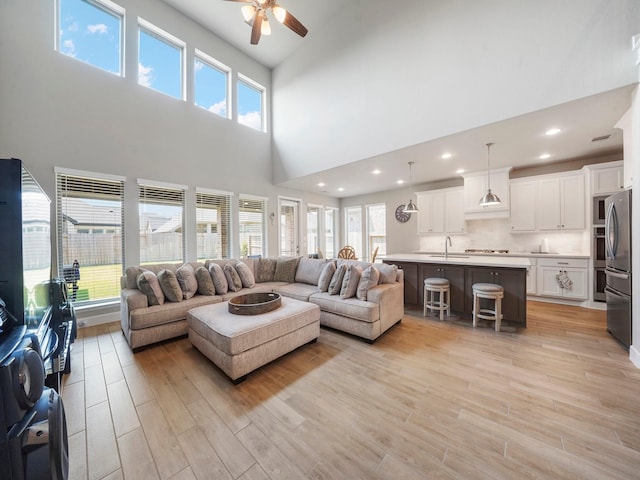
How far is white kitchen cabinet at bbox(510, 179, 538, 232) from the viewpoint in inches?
195

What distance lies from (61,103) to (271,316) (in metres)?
4.32

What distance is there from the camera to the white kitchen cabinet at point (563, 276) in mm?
4309

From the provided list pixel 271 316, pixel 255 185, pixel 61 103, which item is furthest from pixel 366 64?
pixel 61 103

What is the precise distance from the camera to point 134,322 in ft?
9.25

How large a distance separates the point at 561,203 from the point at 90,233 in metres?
8.21

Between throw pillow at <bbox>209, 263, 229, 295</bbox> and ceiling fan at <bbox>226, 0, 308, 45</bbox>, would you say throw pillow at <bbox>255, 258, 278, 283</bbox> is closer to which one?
throw pillow at <bbox>209, 263, 229, 295</bbox>

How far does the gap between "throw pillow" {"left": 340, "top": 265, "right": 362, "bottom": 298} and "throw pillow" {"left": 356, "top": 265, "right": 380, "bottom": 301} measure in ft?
0.22

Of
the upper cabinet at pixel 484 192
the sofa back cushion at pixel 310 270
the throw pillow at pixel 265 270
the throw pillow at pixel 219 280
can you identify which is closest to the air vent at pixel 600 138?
the upper cabinet at pixel 484 192

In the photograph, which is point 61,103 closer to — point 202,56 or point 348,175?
point 202,56

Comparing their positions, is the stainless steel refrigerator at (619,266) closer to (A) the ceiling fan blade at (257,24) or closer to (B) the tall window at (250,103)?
(A) the ceiling fan blade at (257,24)

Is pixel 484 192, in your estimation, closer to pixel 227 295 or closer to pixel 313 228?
pixel 313 228

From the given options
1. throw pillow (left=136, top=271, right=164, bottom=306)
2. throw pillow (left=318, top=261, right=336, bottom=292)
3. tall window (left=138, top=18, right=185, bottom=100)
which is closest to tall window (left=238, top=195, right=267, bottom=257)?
tall window (left=138, top=18, right=185, bottom=100)

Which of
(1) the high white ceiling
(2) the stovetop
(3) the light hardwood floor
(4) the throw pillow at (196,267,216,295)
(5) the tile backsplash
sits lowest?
(3) the light hardwood floor

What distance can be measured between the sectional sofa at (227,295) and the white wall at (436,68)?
7.35ft
